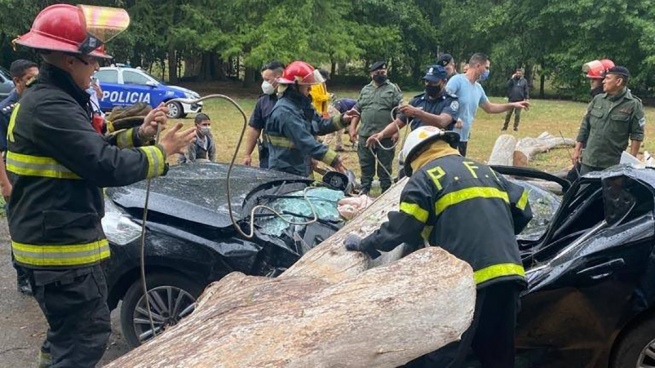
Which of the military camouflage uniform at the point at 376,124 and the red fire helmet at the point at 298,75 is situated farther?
the military camouflage uniform at the point at 376,124

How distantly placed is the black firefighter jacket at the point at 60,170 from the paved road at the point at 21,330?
146cm

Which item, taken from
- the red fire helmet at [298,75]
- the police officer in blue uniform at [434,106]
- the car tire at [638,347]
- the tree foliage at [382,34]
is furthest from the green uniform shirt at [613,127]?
the tree foliage at [382,34]

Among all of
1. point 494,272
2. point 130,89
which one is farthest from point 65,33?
point 130,89

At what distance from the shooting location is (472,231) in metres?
3.10

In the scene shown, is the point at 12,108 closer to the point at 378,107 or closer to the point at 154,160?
the point at 154,160

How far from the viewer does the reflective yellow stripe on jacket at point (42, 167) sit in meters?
2.94

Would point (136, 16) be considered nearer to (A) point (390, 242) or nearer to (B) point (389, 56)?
(B) point (389, 56)

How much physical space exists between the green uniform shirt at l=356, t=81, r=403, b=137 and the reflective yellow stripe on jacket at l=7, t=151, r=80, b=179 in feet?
17.5

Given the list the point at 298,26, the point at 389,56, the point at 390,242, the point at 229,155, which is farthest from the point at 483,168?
the point at 389,56

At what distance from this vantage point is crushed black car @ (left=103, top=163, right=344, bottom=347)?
3869 mm

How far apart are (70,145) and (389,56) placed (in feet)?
101

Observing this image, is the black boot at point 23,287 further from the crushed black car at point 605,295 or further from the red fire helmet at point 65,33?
the crushed black car at point 605,295

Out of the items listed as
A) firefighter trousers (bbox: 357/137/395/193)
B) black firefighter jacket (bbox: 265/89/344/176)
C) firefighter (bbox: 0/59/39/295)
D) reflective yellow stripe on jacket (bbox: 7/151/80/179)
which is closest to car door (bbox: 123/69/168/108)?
firefighter trousers (bbox: 357/137/395/193)

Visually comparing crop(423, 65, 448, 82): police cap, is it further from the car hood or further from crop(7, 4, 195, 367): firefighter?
crop(7, 4, 195, 367): firefighter
